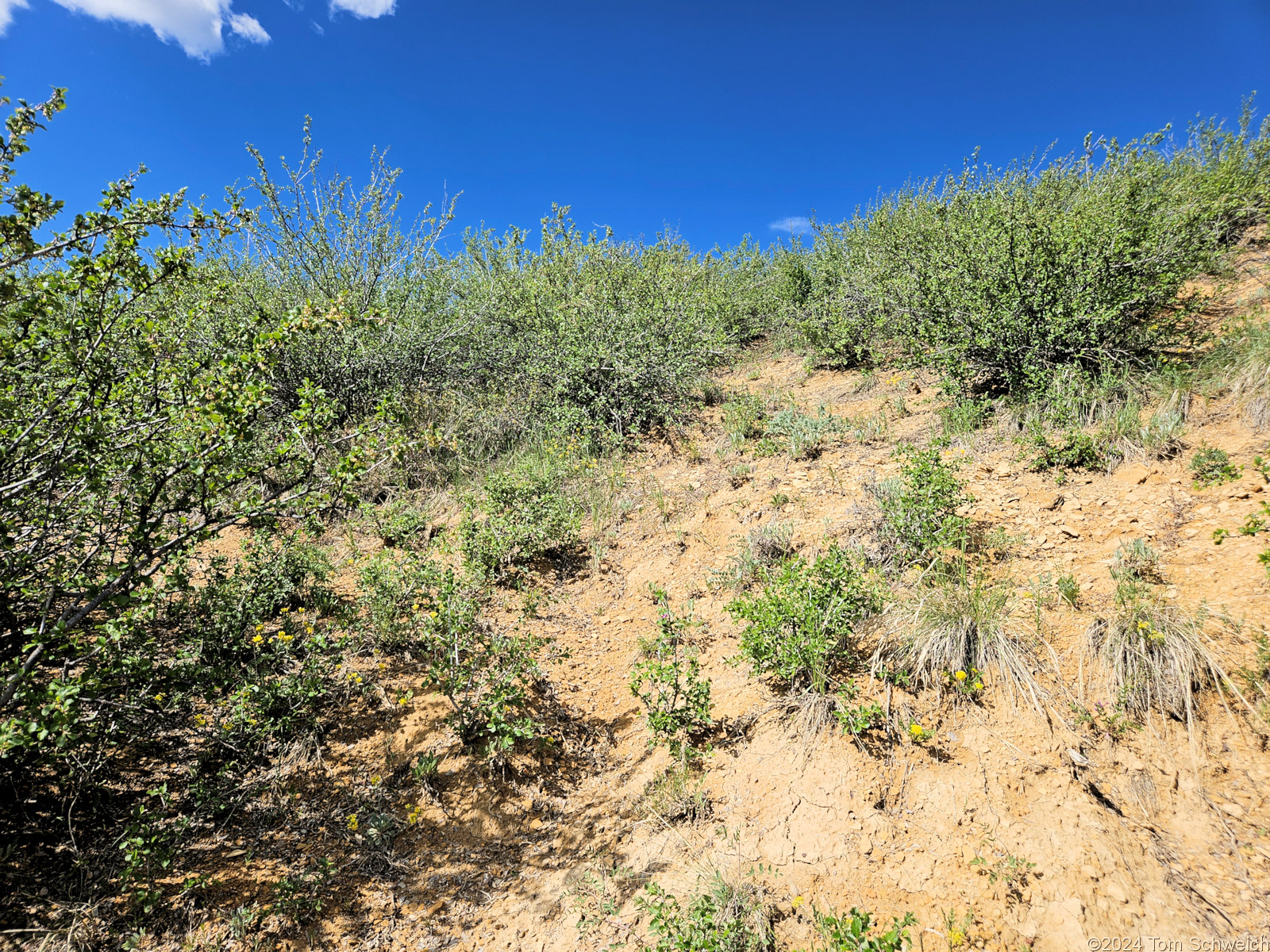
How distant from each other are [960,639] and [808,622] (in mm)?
761

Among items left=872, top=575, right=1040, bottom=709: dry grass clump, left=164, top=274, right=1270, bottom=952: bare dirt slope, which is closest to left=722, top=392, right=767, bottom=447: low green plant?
left=164, top=274, right=1270, bottom=952: bare dirt slope

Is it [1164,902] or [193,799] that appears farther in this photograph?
[193,799]

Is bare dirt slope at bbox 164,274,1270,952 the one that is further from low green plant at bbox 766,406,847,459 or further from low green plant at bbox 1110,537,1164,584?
low green plant at bbox 766,406,847,459

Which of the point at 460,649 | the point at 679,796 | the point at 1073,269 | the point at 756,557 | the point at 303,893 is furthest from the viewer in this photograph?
the point at 1073,269

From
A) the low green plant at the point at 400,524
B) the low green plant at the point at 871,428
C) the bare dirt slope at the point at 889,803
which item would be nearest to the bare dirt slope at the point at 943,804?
the bare dirt slope at the point at 889,803

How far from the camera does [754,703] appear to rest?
3.24 meters

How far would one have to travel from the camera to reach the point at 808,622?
10.2 feet

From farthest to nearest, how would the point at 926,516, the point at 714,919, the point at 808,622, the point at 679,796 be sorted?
1. the point at 926,516
2. the point at 808,622
3. the point at 679,796
4. the point at 714,919

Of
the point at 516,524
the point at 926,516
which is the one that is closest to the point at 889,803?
the point at 926,516

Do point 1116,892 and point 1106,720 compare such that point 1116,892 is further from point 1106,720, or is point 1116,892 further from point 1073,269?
point 1073,269

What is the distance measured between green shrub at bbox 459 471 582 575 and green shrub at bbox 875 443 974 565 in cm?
280

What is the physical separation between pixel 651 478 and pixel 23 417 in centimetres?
487

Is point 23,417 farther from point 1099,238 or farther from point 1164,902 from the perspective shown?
point 1099,238

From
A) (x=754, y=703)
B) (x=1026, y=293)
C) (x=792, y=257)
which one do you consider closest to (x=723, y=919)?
(x=754, y=703)
